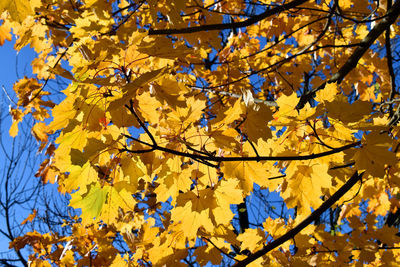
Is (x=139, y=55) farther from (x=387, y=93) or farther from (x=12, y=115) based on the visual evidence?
(x=387, y=93)

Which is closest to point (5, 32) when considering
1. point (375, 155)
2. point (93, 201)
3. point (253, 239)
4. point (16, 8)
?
point (16, 8)

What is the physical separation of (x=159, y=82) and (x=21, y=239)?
3.27 meters

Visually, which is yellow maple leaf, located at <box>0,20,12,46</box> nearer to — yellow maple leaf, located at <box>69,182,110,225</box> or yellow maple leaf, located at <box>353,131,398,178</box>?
yellow maple leaf, located at <box>69,182,110,225</box>

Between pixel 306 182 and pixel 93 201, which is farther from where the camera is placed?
pixel 306 182

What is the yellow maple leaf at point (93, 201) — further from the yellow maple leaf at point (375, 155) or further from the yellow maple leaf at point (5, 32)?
the yellow maple leaf at point (5, 32)

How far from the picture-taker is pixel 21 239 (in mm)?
3398

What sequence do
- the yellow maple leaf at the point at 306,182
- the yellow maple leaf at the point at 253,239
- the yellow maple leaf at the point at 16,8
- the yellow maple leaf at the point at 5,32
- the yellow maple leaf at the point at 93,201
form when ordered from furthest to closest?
the yellow maple leaf at the point at 5,32, the yellow maple leaf at the point at 253,239, the yellow maple leaf at the point at 306,182, the yellow maple leaf at the point at 93,201, the yellow maple leaf at the point at 16,8

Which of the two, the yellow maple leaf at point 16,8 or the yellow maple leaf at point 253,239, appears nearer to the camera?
the yellow maple leaf at point 16,8

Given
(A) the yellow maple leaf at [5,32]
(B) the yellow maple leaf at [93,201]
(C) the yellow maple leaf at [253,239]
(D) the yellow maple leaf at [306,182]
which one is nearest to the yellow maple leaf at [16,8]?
(B) the yellow maple leaf at [93,201]

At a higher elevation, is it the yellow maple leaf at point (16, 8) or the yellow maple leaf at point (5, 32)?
the yellow maple leaf at point (5, 32)

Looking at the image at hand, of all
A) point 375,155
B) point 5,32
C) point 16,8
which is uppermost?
point 5,32

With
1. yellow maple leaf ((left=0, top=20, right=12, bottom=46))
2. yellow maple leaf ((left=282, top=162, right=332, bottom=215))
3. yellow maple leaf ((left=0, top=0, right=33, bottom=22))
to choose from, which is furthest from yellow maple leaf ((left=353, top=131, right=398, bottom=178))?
yellow maple leaf ((left=0, top=20, right=12, bottom=46))

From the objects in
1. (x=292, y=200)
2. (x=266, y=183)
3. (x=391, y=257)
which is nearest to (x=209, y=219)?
(x=266, y=183)

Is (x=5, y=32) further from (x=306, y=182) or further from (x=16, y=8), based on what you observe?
(x=306, y=182)
